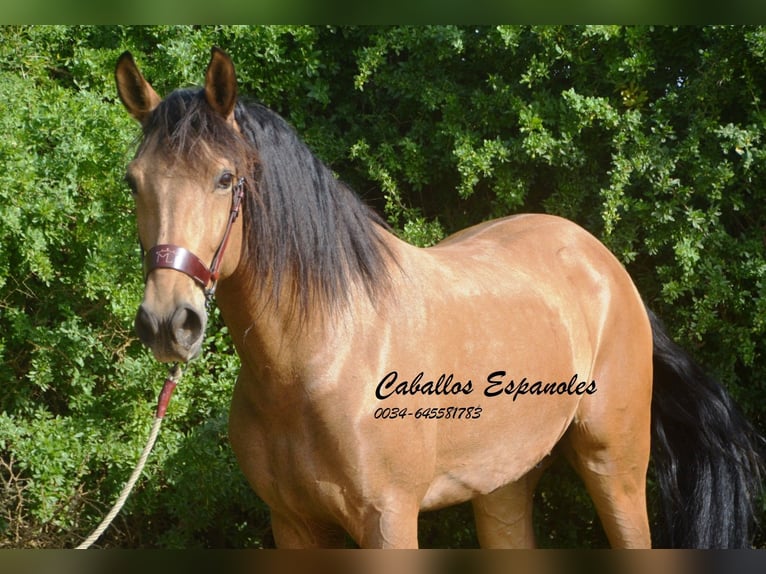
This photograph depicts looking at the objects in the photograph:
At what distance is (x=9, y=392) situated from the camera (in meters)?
3.88

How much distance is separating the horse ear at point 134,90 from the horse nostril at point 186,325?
577 millimetres

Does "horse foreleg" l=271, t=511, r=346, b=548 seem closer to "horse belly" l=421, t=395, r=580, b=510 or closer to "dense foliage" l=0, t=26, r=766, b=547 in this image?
"horse belly" l=421, t=395, r=580, b=510

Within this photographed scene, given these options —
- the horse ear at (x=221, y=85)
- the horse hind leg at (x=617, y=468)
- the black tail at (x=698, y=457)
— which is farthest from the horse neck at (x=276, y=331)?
the black tail at (x=698, y=457)

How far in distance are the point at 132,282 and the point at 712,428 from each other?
243cm

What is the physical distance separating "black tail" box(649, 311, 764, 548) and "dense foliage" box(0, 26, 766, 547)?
378mm

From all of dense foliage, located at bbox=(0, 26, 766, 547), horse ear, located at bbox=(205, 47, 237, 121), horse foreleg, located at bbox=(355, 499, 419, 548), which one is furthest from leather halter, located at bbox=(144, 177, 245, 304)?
dense foliage, located at bbox=(0, 26, 766, 547)

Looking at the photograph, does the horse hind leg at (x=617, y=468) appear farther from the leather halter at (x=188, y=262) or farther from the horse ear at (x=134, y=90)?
the horse ear at (x=134, y=90)

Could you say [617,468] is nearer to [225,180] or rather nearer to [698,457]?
[698,457]

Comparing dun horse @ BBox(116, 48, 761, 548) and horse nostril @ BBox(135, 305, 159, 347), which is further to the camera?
dun horse @ BBox(116, 48, 761, 548)

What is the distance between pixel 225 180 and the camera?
2.18 metres

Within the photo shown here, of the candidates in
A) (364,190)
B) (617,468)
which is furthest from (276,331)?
(364,190)

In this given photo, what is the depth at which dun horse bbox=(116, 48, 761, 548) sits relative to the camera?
2148 millimetres

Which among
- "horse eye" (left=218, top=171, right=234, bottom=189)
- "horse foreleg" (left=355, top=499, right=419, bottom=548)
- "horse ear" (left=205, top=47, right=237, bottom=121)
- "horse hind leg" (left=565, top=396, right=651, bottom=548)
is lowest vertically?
"horse hind leg" (left=565, top=396, right=651, bottom=548)
